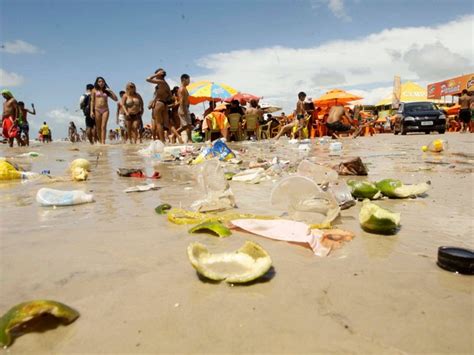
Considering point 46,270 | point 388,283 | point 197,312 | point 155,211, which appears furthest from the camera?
point 155,211

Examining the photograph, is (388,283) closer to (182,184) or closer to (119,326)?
(119,326)

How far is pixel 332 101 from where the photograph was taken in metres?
17.1

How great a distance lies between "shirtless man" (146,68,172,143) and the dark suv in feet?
29.5

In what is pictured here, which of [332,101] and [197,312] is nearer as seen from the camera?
[197,312]

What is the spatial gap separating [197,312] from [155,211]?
1381 mm

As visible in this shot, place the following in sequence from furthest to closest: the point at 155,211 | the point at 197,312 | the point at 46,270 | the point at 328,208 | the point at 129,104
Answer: the point at 129,104, the point at 155,211, the point at 328,208, the point at 46,270, the point at 197,312

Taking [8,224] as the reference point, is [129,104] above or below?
above

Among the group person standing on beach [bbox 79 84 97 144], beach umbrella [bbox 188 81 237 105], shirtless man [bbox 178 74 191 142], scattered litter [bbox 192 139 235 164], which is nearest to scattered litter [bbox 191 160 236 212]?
scattered litter [bbox 192 139 235 164]

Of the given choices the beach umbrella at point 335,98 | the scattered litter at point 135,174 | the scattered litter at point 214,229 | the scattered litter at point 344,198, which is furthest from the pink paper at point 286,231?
the beach umbrella at point 335,98

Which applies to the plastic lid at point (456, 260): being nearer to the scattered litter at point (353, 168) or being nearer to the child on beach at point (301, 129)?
the scattered litter at point (353, 168)

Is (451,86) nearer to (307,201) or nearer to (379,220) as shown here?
(307,201)

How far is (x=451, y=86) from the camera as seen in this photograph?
110 feet

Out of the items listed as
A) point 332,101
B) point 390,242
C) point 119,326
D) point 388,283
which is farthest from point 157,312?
point 332,101

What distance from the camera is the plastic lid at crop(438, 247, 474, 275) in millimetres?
1271
